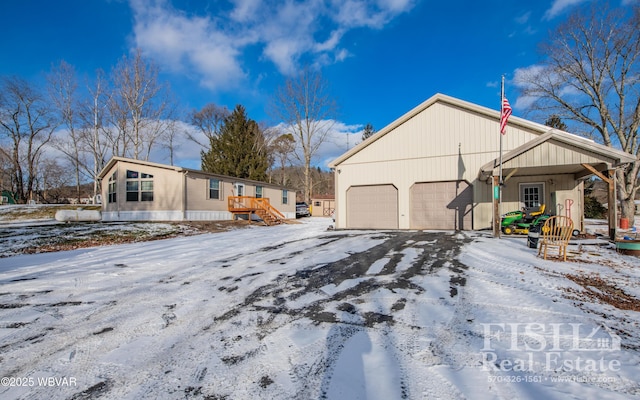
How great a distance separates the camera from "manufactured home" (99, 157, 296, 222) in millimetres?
16516

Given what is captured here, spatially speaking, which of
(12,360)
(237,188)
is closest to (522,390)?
(12,360)

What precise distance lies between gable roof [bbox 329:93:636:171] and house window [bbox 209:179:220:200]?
8615 mm

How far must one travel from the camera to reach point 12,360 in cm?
248

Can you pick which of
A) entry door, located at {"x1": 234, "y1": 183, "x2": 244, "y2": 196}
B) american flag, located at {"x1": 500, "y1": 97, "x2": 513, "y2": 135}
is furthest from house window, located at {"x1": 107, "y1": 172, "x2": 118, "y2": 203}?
american flag, located at {"x1": 500, "y1": 97, "x2": 513, "y2": 135}

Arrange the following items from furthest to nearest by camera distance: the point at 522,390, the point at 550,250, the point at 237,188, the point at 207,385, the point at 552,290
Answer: the point at 237,188 < the point at 550,250 < the point at 552,290 < the point at 207,385 < the point at 522,390

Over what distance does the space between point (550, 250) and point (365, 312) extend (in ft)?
19.8

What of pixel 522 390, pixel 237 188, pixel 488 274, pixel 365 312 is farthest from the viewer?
pixel 237 188

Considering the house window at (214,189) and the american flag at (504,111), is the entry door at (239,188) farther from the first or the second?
the american flag at (504,111)

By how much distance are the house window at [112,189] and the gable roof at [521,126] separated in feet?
44.6

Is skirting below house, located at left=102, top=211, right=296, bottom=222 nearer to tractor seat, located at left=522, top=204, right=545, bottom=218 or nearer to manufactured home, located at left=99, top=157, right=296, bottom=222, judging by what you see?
manufactured home, located at left=99, top=157, right=296, bottom=222

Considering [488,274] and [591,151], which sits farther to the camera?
[591,151]

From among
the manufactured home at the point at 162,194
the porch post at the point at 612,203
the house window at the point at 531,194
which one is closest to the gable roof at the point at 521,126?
the porch post at the point at 612,203

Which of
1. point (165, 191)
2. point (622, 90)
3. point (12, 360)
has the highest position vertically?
point (622, 90)

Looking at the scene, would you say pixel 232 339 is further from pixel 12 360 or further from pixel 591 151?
pixel 591 151
